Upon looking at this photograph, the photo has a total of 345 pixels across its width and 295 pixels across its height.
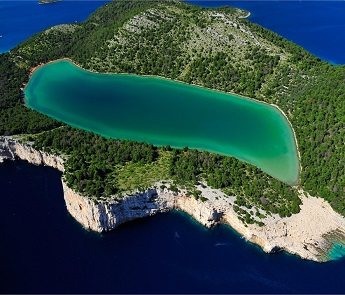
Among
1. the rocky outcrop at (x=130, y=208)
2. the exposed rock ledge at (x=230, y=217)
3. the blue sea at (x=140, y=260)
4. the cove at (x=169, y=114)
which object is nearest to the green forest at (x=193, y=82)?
the exposed rock ledge at (x=230, y=217)

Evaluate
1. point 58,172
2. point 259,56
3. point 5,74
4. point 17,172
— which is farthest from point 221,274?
point 5,74

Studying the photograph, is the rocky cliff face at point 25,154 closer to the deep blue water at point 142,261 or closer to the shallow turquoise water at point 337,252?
the deep blue water at point 142,261

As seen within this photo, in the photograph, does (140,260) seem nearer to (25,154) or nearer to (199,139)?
(199,139)

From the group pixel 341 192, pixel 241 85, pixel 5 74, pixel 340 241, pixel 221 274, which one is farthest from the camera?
pixel 5 74

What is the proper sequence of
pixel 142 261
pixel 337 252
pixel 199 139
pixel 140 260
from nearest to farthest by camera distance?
pixel 142 261 < pixel 140 260 < pixel 337 252 < pixel 199 139

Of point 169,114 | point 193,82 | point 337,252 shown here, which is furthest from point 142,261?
point 193,82

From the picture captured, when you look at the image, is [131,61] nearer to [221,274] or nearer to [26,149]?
[26,149]

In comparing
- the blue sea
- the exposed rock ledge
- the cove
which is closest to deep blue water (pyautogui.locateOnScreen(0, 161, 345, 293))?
the blue sea

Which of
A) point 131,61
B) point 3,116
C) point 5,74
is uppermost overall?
point 131,61
